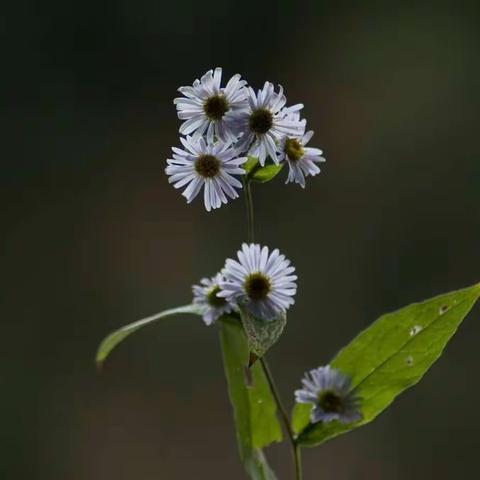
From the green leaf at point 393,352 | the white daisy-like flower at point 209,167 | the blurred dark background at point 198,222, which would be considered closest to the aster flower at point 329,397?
the green leaf at point 393,352

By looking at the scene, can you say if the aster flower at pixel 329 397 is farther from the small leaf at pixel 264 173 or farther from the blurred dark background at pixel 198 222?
the blurred dark background at pixel 198 222

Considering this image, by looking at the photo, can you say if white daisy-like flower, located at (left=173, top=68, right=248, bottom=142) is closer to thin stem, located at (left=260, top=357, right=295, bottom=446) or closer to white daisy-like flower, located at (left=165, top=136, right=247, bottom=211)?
white daisy-like flower, located at (left=165, top=136, right=247, bottom=211)

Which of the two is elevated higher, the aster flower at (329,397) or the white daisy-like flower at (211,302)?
the white daisy-like flower at (211,302)

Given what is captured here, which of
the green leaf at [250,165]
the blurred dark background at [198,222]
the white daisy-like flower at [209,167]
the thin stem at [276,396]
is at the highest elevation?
the blurred dark background at [198,222]

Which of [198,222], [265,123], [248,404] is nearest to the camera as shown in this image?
[265,123]

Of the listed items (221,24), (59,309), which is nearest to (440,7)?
(221,24)

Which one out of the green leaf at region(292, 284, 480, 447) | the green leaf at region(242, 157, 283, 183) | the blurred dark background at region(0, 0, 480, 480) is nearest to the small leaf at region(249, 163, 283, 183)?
the green leaf at region(242, 157, 283, 183)

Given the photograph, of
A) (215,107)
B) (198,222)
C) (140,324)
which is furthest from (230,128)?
(198,222)

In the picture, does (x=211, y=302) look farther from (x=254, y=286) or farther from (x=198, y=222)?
(x=198, y=222)
